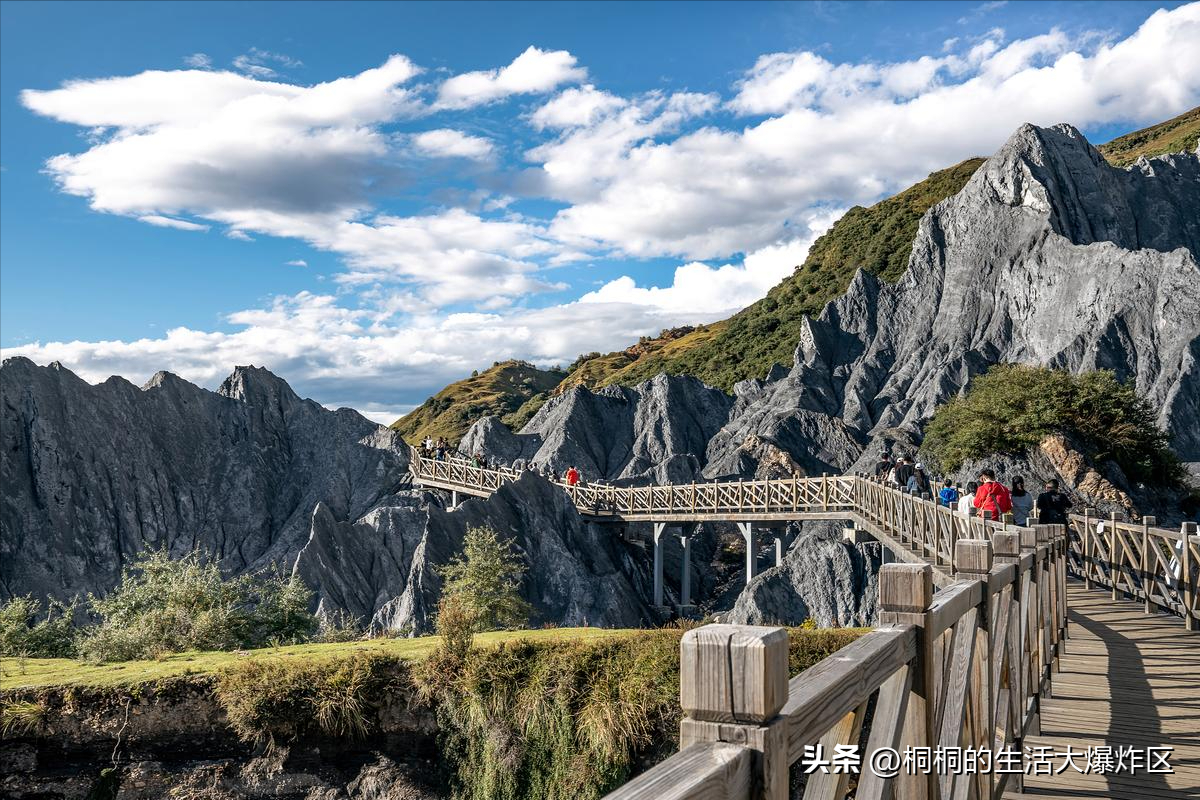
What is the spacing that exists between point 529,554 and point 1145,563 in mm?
21639

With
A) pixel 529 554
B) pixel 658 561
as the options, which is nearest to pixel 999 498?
pixel 529 554

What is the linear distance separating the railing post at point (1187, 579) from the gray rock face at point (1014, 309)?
92.8 ft

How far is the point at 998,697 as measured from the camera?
16.9 feet

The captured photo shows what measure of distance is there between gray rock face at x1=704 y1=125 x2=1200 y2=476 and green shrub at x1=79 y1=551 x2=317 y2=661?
1088 inches

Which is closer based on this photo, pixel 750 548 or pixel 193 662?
pixel 193 662

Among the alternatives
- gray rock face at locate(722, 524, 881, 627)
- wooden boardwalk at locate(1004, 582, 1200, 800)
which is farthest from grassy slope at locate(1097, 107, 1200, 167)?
wooden boardwalk at locate(1004, 582, 1200, 800)

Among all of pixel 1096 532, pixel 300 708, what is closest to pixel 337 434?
pixel 300 708

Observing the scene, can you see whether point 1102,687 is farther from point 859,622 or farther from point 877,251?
point 877,251

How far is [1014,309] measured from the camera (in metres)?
47.4

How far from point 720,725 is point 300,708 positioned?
11.9 m

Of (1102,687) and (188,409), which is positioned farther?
(188,409)

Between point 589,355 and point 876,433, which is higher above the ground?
point 589,355

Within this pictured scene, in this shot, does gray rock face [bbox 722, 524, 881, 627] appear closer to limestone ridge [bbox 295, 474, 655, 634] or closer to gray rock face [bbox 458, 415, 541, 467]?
limestone ridge [bbox 295, 474, 655, 634]

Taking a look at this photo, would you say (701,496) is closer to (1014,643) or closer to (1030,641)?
(1030,641)
